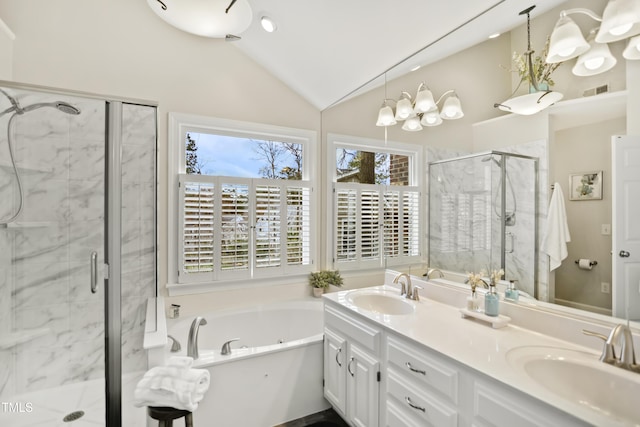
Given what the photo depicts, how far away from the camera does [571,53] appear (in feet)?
4.18

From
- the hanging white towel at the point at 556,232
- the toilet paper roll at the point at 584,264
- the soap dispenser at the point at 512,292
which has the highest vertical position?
the hanging white towel at the point at 556,232

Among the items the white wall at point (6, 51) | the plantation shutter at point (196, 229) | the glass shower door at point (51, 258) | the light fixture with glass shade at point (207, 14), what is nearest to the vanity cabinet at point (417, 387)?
the glass shower door at point (51, 258)

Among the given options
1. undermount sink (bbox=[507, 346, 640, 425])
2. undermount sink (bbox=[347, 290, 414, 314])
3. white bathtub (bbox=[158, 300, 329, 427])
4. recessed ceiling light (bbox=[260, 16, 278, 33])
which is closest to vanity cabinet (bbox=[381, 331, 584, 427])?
undermount sink (bbox=[507, 346, 640, 425])

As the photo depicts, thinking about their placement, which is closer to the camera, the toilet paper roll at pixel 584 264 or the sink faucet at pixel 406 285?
the toilet paper roll at pixel 584 264

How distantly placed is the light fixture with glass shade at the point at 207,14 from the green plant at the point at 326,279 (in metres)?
2.12

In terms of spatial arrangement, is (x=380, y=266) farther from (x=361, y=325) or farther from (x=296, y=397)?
(x=296, y=397)

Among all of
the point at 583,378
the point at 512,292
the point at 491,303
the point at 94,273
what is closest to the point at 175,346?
the point at 94,273

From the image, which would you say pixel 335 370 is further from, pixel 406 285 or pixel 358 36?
pixel 358 36

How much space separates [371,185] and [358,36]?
3.80ft

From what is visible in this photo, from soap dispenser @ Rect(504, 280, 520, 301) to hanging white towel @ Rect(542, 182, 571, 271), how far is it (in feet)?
0.75

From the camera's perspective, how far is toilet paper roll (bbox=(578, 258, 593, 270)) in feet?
3.96

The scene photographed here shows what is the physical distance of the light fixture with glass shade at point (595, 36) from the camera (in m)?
1.11

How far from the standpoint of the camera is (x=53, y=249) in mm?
1652

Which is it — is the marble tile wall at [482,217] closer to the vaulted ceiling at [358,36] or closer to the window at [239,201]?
the vaulted ceiling at [358,36]
